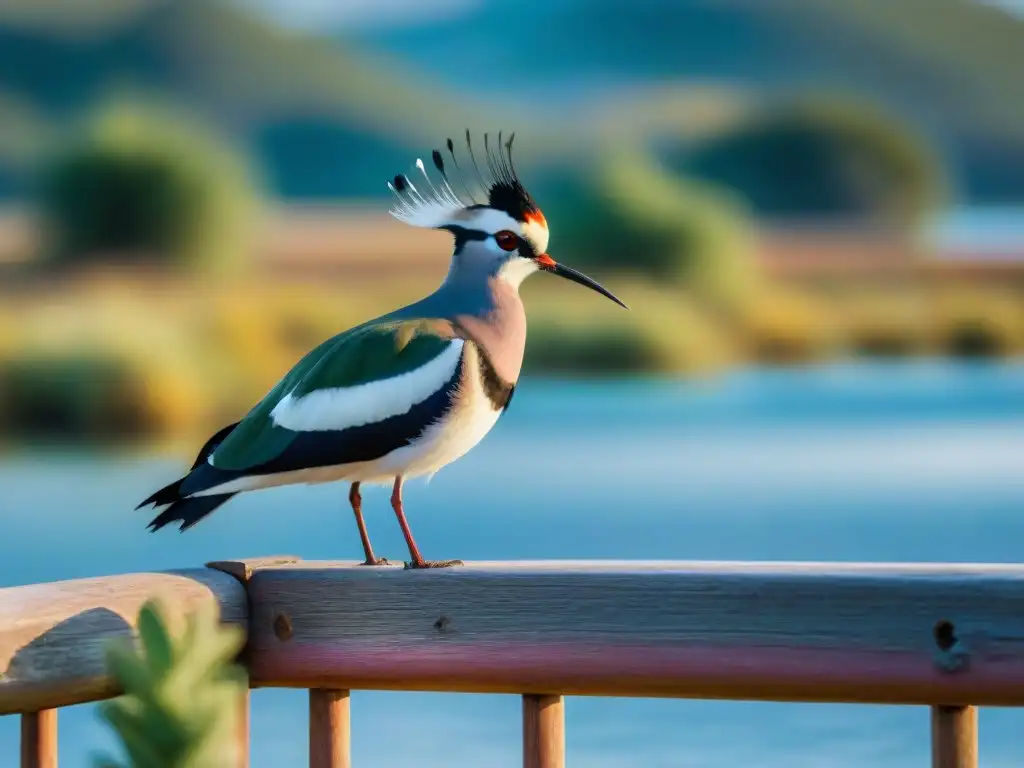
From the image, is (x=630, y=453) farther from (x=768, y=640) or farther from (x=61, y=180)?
(x=768, y=640)

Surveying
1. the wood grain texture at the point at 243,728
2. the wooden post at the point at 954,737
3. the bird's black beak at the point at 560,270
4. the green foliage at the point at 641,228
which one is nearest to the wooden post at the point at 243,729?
the wood grain texture at the point at 243,728

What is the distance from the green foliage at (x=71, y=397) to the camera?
1525 centimetres

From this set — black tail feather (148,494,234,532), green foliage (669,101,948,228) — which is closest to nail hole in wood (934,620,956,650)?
black tail feather (148,494,234,532)

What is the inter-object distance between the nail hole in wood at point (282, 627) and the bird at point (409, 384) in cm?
24

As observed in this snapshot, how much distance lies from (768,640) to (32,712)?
90 centimetres

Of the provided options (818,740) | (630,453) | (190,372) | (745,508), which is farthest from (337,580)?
(630,453)

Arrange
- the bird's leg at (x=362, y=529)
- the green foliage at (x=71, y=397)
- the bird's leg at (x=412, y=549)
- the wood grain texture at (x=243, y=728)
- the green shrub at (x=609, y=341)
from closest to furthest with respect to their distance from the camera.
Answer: the wood grain texture at (x=243, y=728)
the bird's leg at (x=412, y=549)
the bird's leg at (x=362, y=529)
the green foliage at (x=71, y=397)
the green shrub at (x=609, y=341)

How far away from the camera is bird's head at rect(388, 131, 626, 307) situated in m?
2.92

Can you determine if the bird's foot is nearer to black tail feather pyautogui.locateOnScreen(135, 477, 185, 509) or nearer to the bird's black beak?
black tail feather pyautogui.locateOnScreen(135, 477, 185, 509)

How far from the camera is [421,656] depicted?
2203 millimetres

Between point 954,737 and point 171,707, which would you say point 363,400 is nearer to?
point 954,737

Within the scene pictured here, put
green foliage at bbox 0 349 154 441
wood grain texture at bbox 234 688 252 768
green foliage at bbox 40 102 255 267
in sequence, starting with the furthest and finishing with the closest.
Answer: green foliage at bbox 40 102 255 267 < green foliage at bbox 0 349 154 441 < wood grain texture at bbox 234 688 252 768

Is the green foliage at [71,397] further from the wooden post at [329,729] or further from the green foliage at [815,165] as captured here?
the green foliage at [815,165]

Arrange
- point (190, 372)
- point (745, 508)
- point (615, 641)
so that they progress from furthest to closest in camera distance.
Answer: point (190, 372), point (745, 508), point (615, 641)
